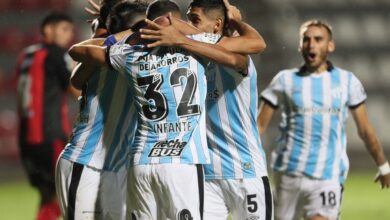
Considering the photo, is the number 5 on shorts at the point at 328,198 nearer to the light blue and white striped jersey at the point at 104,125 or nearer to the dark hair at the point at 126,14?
the light blue and white striped jersey at the point at 104,125

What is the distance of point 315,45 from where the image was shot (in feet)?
27.4

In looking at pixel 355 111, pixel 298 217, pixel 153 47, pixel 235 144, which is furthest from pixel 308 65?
pixel 153 47

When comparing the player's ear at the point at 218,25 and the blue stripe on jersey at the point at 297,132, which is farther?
the blue stripe on jersey at the point at 297,132

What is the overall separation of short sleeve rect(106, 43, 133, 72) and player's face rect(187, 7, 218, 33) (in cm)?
59

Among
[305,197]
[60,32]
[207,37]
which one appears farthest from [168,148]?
[60,32]

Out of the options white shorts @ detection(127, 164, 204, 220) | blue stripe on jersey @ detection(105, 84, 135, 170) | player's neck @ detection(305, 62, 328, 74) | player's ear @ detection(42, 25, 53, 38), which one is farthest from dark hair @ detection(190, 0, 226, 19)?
player's ear @ detection(42, 25, 53, 38)

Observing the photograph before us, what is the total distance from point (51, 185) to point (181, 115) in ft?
15.1

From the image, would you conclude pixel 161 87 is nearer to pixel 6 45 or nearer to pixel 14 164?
pixel 14 164

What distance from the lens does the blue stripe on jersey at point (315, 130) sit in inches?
330

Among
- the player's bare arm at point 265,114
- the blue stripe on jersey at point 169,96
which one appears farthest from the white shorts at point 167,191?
the player's bare arm at point 265,114

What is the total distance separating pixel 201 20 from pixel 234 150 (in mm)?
905

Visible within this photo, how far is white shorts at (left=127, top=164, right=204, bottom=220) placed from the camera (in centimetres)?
589

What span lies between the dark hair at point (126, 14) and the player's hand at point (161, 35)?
0.39 metres

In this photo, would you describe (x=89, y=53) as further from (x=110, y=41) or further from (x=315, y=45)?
(x=315, y=45)
